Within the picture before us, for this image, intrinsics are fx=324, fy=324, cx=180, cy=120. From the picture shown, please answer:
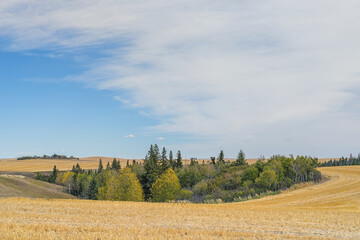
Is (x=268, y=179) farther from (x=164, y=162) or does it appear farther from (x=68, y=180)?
(x=68, y=180)

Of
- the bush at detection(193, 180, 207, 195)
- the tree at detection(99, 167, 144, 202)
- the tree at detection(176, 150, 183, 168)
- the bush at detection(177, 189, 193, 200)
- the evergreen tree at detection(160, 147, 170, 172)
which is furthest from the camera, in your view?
the tree at detection(176, 150, 183, 168)

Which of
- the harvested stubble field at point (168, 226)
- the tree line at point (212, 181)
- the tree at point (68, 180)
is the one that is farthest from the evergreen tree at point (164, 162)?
the harvested stubble field at point (168, 226)

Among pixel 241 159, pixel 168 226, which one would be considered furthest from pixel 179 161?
pixel 168 226

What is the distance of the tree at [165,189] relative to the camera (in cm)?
7525

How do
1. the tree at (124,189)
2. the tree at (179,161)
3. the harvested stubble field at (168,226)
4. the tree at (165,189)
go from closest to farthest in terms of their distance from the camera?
the harvested stubble field at (168,226), the tree at (124,189), the tree at (165,189), the tree at (179,161)

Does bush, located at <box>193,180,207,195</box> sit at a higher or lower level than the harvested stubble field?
lower

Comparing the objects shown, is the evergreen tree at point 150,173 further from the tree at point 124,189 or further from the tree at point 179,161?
the tree at point 179,161

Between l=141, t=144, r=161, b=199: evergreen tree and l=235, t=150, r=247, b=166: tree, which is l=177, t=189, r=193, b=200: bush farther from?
l=235, t=150, r=247, b=166: tree

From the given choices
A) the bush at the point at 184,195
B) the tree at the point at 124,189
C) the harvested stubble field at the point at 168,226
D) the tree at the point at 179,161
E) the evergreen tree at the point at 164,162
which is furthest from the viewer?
the tree at the point at 179,161

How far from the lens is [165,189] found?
75625 mm

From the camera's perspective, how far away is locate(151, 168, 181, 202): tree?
247 feet

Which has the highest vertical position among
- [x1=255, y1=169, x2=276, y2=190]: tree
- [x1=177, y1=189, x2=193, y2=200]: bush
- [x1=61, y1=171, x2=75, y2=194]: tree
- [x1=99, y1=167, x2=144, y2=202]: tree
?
[x1=255, y1=169, x2=276, y2=190]: tree

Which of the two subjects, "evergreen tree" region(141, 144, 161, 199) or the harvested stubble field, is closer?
the harvested stubble field

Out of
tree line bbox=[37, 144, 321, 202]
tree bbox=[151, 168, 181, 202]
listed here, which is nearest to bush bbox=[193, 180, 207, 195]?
tree line bbox=[37, 144, 321, 202]
